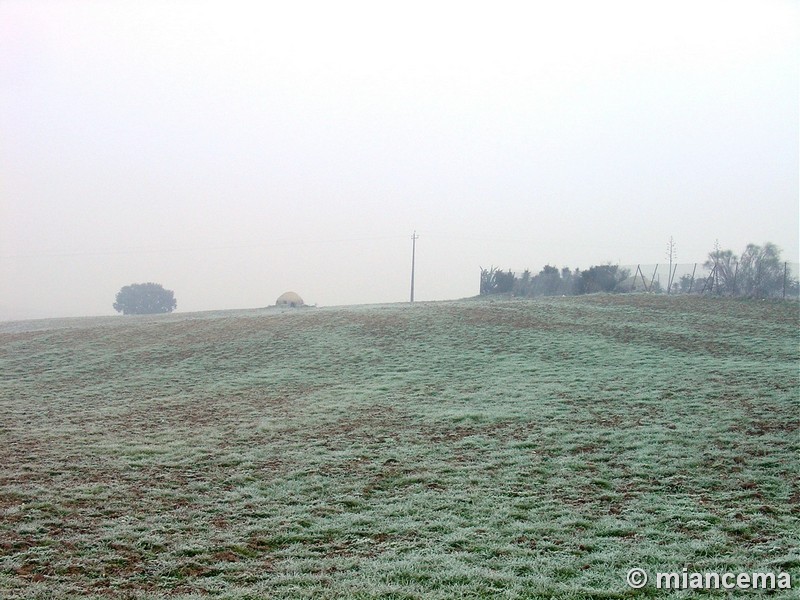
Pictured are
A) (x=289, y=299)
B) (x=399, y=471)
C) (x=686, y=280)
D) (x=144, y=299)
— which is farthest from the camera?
(x=144, y=299)

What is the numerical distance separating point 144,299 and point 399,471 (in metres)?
80.9

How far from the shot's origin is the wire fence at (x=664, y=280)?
33.1m

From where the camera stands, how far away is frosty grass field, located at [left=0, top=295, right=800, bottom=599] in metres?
5.82

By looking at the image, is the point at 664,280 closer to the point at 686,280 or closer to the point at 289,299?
the point at 686,280

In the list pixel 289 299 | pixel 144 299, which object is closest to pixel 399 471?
pixel 289 299

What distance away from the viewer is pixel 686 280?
37469 mm

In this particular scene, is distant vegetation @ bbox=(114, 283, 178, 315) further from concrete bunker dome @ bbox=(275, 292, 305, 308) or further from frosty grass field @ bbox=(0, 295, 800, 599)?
frosty grass field @ bbox=(0, 295, 800, 599)

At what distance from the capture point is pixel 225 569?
230 inches

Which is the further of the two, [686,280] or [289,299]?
[289,299]

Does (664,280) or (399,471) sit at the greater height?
(664,280)

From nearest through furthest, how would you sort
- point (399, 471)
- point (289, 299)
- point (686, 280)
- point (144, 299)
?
1. point (399, 471)
2. point (686, 280)
3. point (289, 299)
4. point (144, 299)

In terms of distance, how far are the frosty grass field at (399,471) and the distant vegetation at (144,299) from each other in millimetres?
66066

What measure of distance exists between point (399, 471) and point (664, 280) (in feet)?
111

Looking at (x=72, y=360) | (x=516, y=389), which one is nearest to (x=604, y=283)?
(x=516, y=389)
